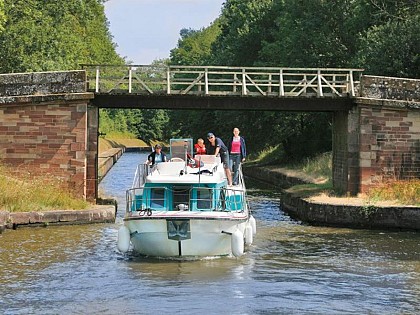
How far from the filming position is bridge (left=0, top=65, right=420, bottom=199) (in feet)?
116

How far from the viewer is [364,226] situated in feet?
106

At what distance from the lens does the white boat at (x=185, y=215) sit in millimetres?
23375

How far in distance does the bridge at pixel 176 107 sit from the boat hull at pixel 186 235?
11903 millimetres

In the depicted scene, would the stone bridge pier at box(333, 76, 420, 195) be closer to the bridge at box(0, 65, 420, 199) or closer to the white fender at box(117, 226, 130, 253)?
the bridge at box(0, 65, 420, 199)

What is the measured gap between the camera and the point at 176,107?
36906 mm

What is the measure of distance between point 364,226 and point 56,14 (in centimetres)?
3181

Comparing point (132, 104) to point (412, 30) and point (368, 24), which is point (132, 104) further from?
point (368, 24)

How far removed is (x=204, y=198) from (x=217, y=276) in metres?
3.26

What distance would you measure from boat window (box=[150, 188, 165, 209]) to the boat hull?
2.90 ft

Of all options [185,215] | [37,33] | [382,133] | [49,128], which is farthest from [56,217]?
[37,33]

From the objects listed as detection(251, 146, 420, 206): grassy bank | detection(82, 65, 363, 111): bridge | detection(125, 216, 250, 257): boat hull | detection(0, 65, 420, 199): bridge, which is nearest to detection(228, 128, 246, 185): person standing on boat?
detection(125, 216, 250, 257): boat hull

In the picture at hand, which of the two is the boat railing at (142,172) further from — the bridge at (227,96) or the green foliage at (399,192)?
the green foliage at (399,192)

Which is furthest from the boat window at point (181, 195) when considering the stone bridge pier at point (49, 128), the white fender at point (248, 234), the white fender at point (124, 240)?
the stone bridge pier at point (49, 128)

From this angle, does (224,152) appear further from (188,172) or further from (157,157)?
(188,172)
